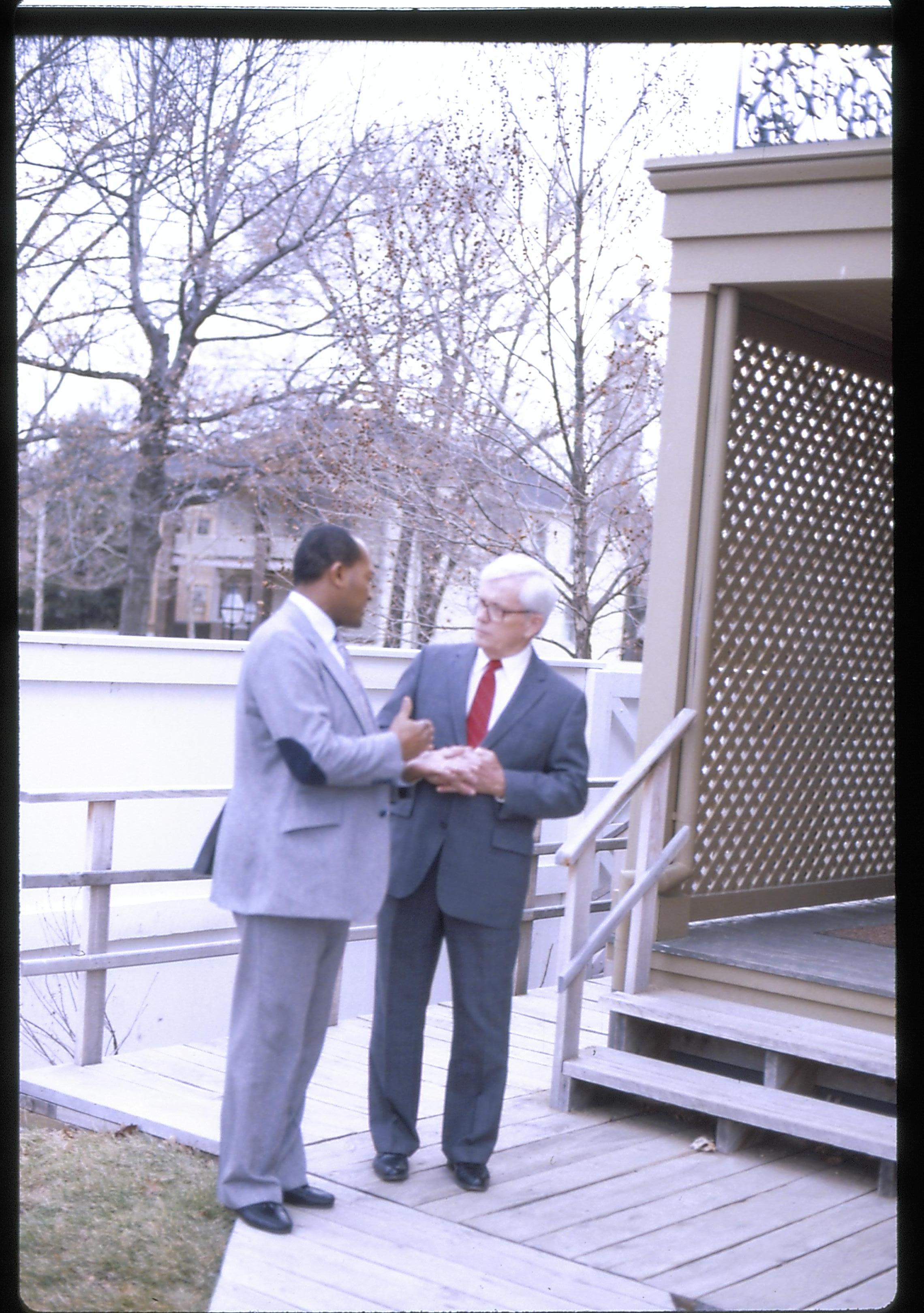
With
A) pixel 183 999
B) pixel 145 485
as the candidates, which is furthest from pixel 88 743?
pixel 145 485

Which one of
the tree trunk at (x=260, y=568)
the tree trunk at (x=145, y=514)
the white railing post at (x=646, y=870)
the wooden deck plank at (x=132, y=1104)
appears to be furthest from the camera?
the tree trunk at (x=145, y=514)

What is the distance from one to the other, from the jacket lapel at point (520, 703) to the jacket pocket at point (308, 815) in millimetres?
514

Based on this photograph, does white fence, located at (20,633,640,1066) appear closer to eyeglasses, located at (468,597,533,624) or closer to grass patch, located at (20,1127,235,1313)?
grass patch, located at (20,1127,235,1313)

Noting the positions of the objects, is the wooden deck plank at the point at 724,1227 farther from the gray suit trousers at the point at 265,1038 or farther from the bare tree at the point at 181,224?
the bare tree at the point at 181,224

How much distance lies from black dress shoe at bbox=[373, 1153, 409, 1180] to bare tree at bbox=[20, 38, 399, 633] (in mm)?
8120

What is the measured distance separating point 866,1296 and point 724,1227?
426mm

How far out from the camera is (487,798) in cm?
364

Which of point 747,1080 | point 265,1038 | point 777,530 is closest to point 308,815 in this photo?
point 265,1038

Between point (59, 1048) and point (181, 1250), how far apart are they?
2.65 metres

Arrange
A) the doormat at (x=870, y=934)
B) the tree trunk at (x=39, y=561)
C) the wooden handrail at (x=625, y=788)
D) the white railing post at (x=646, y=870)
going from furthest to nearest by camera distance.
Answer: the tree trunk at (x=39, y=561)
the doormat at (x=870, y=934)
the white railing post at (x=646, y=870)
the wooden handrail at (x=625, y=788)

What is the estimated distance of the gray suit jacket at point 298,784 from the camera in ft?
10.5

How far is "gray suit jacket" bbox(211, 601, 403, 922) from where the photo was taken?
3.19 meters

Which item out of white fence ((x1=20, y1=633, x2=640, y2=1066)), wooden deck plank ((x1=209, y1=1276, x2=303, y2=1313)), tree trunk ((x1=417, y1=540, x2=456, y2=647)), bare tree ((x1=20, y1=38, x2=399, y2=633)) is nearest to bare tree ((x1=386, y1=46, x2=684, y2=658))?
tree trunk ((x1=417, y1=540, x2=456, y2=647))

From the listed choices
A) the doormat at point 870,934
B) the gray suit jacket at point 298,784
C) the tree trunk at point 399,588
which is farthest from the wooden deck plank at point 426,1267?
the tree trunk at point 399,588
